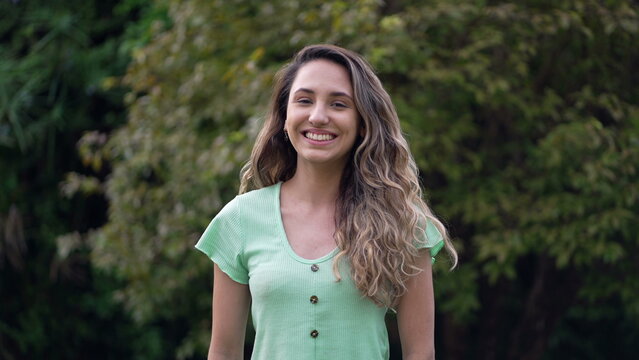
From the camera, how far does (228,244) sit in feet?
7.05

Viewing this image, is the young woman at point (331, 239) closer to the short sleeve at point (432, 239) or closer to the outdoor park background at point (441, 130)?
the short sleeve at point (432, 239)

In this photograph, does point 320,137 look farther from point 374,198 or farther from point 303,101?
point 374,198

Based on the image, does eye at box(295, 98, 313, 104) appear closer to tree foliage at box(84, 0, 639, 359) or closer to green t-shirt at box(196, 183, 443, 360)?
green t-shirt at box(196, 183, 443, 360)

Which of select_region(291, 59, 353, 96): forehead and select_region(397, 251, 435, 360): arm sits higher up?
select_region(291, 59, 353, 96): forehead

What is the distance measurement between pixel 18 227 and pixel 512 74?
144 inches

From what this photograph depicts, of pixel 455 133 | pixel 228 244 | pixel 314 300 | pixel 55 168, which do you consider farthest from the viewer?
pixel 55 168

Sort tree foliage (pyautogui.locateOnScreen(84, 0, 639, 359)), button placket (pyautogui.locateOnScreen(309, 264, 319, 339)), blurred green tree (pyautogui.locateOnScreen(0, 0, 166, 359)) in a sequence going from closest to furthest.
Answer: button placket (pyautogui.locateOnScreen(309, 264, 319, 339)) → tree foliage (pyautogui.locateOnScreen(84, 0, 639, 359)) → blurred green tree (pyautogui.locateOnScreen(0, 0, 166, 359))

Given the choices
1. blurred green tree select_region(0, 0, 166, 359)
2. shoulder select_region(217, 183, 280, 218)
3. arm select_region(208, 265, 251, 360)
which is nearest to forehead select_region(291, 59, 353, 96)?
shoulder select_region(217, 183, 280, 218)

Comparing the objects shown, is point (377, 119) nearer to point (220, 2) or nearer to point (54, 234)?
point (220, 2)

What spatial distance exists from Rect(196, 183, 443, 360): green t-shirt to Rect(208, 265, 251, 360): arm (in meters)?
0.06

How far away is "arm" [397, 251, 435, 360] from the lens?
6.89 feet

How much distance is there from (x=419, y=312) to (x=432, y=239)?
6.8 inches

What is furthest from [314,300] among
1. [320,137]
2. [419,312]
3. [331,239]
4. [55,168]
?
[55,168]

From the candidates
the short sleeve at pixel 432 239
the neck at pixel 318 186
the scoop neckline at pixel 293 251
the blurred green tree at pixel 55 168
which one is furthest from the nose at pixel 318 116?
the blurred green tree at pixel 55 168
